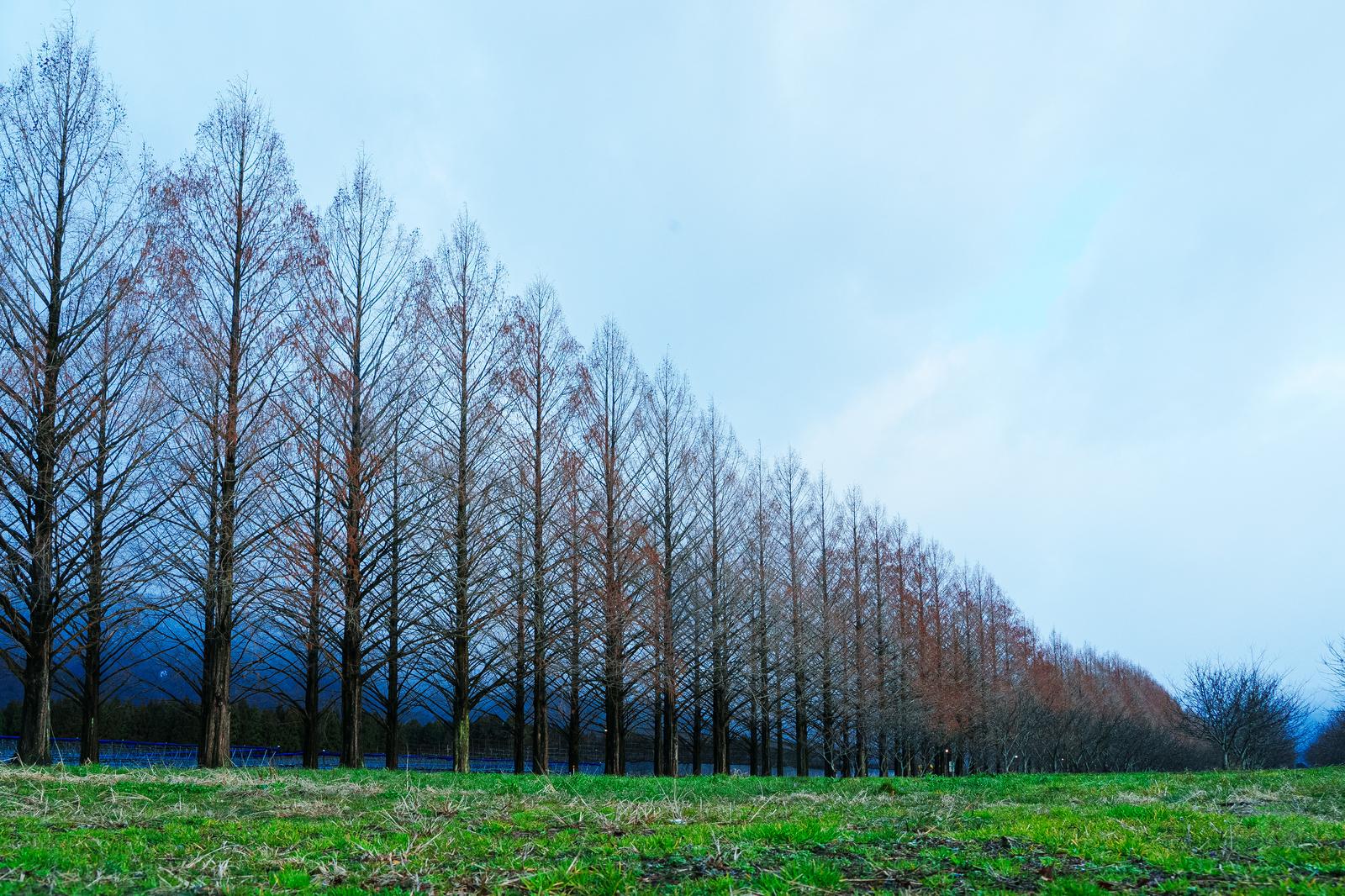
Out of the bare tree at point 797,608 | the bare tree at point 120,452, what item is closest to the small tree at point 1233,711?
the bare tree at point 797,608

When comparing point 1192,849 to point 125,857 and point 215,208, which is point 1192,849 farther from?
point 215,208

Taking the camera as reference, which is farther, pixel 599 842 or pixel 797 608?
pixel 797 608

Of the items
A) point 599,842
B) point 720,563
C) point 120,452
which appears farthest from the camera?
point 720,563

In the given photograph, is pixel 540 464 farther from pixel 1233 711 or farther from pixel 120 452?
pixel 1233 711

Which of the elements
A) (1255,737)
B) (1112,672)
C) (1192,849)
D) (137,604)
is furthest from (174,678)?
(1112,672)

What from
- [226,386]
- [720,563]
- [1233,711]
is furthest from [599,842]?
[1233,711]

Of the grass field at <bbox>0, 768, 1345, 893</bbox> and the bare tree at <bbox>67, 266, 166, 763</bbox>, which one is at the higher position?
the bare tree at <bbox>67, 266, 166, 763</bbox>

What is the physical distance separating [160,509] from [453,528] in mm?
4997

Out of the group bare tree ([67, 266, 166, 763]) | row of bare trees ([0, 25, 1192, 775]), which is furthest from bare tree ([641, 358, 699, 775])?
bare tree ([67, 266, 166, 763])

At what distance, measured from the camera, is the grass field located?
12.7ft

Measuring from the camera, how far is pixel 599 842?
5.09m

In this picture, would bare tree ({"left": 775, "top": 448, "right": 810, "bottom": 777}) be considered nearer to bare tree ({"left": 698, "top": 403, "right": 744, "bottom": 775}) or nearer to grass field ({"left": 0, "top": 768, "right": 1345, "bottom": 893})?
bare tree ({"left": 698, "top": 403, "right": 744, "bottom": 775})

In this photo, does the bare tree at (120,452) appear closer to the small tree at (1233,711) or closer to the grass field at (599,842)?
the grass field at (599,842)

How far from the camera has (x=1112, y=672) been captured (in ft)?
246
